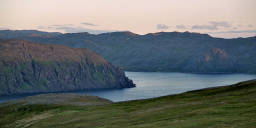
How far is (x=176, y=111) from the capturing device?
180ft

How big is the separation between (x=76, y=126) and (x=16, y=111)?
182ft

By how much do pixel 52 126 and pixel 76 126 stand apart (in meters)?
8.84

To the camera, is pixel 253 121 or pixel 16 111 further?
pixel 16 111

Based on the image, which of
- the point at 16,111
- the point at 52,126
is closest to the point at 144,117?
the point at 52,126

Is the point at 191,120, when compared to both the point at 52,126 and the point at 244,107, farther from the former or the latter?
the point at 52,126

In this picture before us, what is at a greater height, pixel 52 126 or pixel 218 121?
pixel 218 121

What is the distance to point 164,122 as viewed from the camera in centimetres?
4528

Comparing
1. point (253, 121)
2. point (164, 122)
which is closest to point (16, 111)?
point (164, 122)

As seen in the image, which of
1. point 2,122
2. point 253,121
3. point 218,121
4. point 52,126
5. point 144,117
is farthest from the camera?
point 2,122

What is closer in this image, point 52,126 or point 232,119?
point 232,119

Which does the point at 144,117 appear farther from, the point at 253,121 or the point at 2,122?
the point at 2,122

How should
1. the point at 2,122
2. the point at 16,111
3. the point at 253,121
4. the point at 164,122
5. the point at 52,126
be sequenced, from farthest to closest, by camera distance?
1. the point at 16,111
2. the point at 2,122
3. the point at 52,126
4. the point at 164,122
5. the point at 253,121

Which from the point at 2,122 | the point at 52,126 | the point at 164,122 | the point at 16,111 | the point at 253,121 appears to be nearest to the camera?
the point at 253,121

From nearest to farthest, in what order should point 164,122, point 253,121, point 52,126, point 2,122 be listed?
point 253,121 < point 164,122 < point 52,126 < point 2,122
